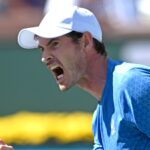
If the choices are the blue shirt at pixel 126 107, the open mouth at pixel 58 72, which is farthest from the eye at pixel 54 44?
the blue shirt at pixel 126 107

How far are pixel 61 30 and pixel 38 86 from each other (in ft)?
19.5

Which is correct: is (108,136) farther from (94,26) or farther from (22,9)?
(22,9)

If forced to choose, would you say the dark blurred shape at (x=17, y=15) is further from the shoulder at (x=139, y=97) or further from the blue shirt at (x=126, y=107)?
the shoulder at (x=139, y=97)

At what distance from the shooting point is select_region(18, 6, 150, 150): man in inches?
140

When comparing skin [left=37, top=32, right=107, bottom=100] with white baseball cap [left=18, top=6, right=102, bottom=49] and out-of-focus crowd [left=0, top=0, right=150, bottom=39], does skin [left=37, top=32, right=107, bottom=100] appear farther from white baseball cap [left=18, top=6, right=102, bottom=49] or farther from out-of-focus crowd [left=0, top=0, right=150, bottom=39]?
out-of-focus crowd [left=0, top=0, right=150, bottom=39]

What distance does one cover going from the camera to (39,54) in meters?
9.49

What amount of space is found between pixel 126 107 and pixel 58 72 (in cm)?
51

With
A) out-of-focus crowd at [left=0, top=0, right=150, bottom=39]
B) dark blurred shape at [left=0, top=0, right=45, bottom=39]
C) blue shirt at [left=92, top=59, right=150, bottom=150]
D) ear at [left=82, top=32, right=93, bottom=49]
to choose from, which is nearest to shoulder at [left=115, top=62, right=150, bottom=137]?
blue shirt at [left=92, top=59, right=150, bottom=150]

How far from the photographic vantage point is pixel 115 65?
3.75 metres

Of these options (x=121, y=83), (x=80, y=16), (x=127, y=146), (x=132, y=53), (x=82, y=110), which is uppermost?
(x=80, y=16)

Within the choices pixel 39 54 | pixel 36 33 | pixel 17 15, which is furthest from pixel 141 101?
pixel 17 15

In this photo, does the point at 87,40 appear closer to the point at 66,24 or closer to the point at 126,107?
the point at 66,24

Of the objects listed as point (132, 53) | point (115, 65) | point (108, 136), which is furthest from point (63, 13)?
point (132, 53)

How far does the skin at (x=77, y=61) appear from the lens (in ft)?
12.3
